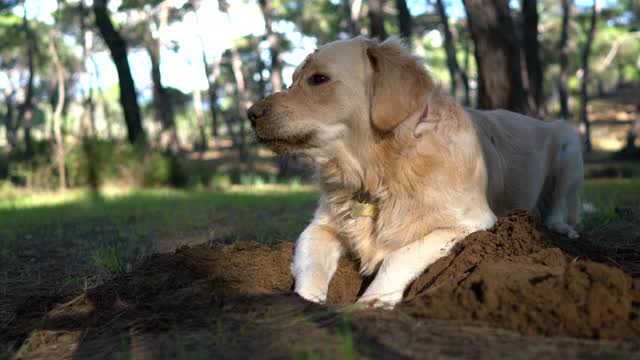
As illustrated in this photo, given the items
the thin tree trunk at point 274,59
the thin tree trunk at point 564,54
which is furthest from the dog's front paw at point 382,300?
the thin tree trunk at point 564,54

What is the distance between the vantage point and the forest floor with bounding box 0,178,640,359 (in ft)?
7.47

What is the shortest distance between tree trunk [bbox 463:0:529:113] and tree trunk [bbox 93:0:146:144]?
955 centimetres

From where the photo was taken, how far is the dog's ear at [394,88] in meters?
3.55

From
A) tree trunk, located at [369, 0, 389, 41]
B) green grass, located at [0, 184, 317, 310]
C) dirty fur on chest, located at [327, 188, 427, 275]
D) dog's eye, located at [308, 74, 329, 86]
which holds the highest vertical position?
tree trunk, located at [369, 0, 389, 41]

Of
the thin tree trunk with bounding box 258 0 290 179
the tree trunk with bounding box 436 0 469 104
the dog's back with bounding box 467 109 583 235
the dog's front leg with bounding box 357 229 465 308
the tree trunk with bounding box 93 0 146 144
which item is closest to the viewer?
the dog's front leg with bounding box 357 229 465 308

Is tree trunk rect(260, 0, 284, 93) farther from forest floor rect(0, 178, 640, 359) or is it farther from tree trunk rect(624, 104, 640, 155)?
forest floor rect(0, 178, 640, 359)

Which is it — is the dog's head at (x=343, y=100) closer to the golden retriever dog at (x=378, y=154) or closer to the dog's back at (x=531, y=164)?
the golden retriever dog at (x=378, y=154)

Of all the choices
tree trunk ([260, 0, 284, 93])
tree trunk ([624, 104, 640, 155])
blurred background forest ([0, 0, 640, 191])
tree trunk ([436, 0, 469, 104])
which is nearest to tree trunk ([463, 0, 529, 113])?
blurred background forest ([0, 0, 640, 191])

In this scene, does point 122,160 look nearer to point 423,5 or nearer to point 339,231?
point 339,231

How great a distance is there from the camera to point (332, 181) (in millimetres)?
3879

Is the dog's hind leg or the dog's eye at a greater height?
the dog's eye

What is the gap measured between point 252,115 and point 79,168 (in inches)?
461

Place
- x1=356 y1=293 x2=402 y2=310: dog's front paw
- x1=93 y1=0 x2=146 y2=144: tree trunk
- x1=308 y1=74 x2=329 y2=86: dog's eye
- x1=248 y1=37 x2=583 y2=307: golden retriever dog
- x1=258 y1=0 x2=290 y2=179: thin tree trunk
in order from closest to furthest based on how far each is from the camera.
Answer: x1=356 y1=293 x2=402 y2=310: dog's front paw, x1=248 y1=37 x2=583 y2=307: golden retriever dog, x1=308 y1=74 x2=329 y2=86: dog's eye, x1=93 y1=0 x2=146 y2=144: tree trunk, x1=258 y1=0 x2=290 y2=179: thin tree trunk

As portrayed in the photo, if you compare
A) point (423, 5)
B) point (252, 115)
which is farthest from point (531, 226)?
point (423, 5)
